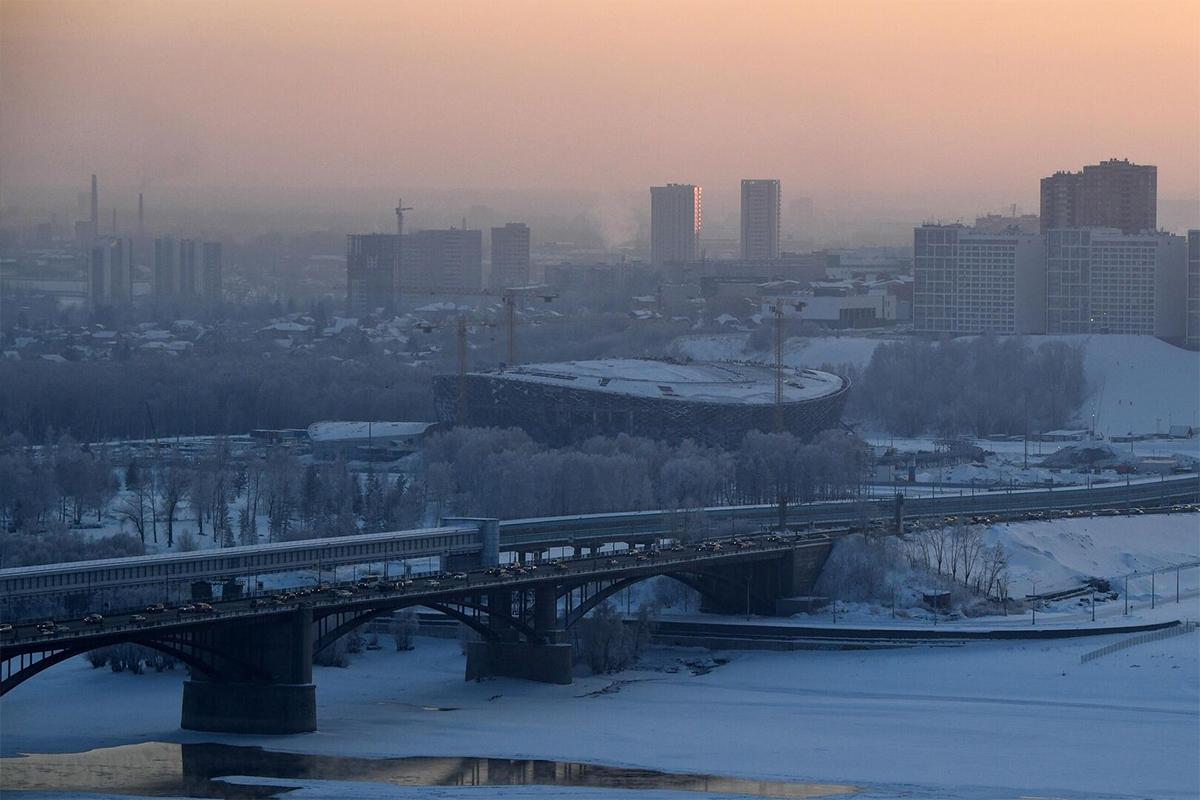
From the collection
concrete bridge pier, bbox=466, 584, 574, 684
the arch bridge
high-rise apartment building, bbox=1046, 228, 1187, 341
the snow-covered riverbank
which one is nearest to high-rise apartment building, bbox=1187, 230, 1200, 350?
high-rise apartment building, bbox=1046, 228, 1187, 341

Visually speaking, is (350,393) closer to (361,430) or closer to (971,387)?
(361,430)

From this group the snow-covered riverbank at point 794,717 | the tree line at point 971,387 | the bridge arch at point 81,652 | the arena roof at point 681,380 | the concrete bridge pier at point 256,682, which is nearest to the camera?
the bridge arch at point 81,652

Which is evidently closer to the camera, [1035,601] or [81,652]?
[81,652]

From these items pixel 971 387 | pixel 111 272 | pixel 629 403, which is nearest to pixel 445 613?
pixel 629 403

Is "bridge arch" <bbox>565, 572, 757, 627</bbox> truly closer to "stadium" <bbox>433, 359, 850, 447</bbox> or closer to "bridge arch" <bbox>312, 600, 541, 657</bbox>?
"bridge arch" <bbox>312, 600, 541, 657</bbox>

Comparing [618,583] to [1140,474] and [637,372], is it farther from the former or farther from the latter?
[637,372]

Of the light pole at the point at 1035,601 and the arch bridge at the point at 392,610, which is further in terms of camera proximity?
the light pole at the point at 1035,601

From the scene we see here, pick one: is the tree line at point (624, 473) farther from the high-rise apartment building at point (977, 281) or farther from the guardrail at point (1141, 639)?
the high-rise apartment building at point (977, 281)

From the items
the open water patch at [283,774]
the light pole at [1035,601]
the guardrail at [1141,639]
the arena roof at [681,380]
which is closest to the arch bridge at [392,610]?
the open water patch at [283,774]
